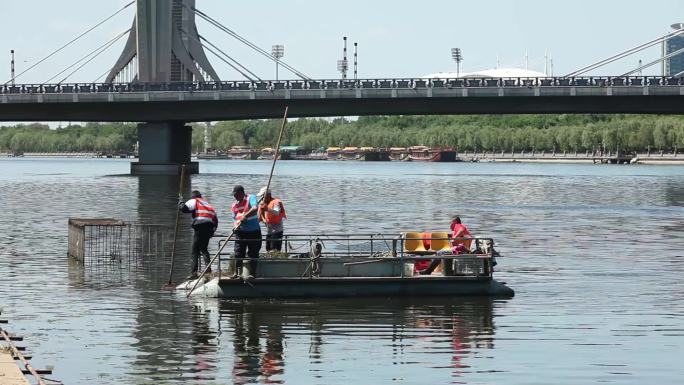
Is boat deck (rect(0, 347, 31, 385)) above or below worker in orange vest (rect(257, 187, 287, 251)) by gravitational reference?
below

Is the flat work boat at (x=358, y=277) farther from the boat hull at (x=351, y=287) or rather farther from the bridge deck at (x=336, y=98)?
the bridge deck at (x=336, y=98)

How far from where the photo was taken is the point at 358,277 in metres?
31.4

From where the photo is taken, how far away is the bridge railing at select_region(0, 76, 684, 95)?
128000 millimetres

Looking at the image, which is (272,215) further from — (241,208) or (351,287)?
(351,287)

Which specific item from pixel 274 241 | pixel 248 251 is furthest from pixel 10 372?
pixel 274 241

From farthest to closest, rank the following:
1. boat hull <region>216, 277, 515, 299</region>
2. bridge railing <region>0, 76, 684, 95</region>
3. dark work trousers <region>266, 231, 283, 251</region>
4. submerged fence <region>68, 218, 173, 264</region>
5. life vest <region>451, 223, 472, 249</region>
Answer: bridge railing <region>0, 76, 684, 95</region> → submerged fence <region>68, 218, 173, 264</region> → dark work trousers <region>266, 231, 283, 251</region> → life vest <region>451, 223, 472, 249</region> → boat hull <region>216, 277, 515, 299</region>

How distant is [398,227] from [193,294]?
2723cm

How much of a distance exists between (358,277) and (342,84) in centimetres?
10649

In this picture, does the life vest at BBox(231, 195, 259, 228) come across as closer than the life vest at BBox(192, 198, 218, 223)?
Yes

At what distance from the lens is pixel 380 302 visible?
→ 30.8 m

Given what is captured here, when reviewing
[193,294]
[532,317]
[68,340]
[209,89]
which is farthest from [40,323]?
[209,89]

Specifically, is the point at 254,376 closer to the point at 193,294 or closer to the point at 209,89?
the point at 193,294

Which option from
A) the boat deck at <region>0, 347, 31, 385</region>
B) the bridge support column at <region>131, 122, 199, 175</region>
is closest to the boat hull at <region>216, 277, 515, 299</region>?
the boat deck at <region>0, 347, 31, 385</region>

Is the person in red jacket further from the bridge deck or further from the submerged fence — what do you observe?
the bridge deck
